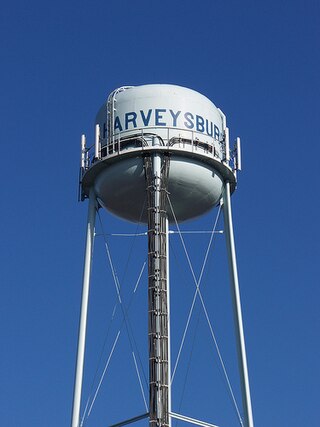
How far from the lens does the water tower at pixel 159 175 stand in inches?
1383

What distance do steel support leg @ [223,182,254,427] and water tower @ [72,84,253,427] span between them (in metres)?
0.03

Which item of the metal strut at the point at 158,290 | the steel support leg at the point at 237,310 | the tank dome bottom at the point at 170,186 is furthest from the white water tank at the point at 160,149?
the steel support leg at the point at 237,310

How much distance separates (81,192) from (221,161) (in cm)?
557

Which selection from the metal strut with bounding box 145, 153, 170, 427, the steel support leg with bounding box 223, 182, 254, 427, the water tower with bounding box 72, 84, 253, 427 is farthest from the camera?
the water tower with bounding box 72, 84, 253, 427

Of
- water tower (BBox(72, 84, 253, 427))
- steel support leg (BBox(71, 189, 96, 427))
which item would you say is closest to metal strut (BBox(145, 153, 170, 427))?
water tower (BBox(72, 84, 253, 427))

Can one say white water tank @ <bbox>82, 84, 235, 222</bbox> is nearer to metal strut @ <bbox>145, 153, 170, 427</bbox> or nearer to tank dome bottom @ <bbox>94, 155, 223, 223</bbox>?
tank dome bottom @ <bbox>94, 155, 223, 223</bbox>

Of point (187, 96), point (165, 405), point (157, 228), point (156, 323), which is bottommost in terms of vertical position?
point (165, 405)

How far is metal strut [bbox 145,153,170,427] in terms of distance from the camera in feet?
110

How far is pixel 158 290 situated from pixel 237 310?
9.78ft

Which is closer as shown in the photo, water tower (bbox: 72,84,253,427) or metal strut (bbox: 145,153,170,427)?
metal strut (bbox: 145,153,170,427)

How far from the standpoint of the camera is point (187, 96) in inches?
1455

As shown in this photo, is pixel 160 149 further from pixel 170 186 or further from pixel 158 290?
pixel 158 290

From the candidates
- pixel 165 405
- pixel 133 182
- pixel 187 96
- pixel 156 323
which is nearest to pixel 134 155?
pixel 133 182

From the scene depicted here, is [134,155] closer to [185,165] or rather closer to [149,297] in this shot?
[185,165]
